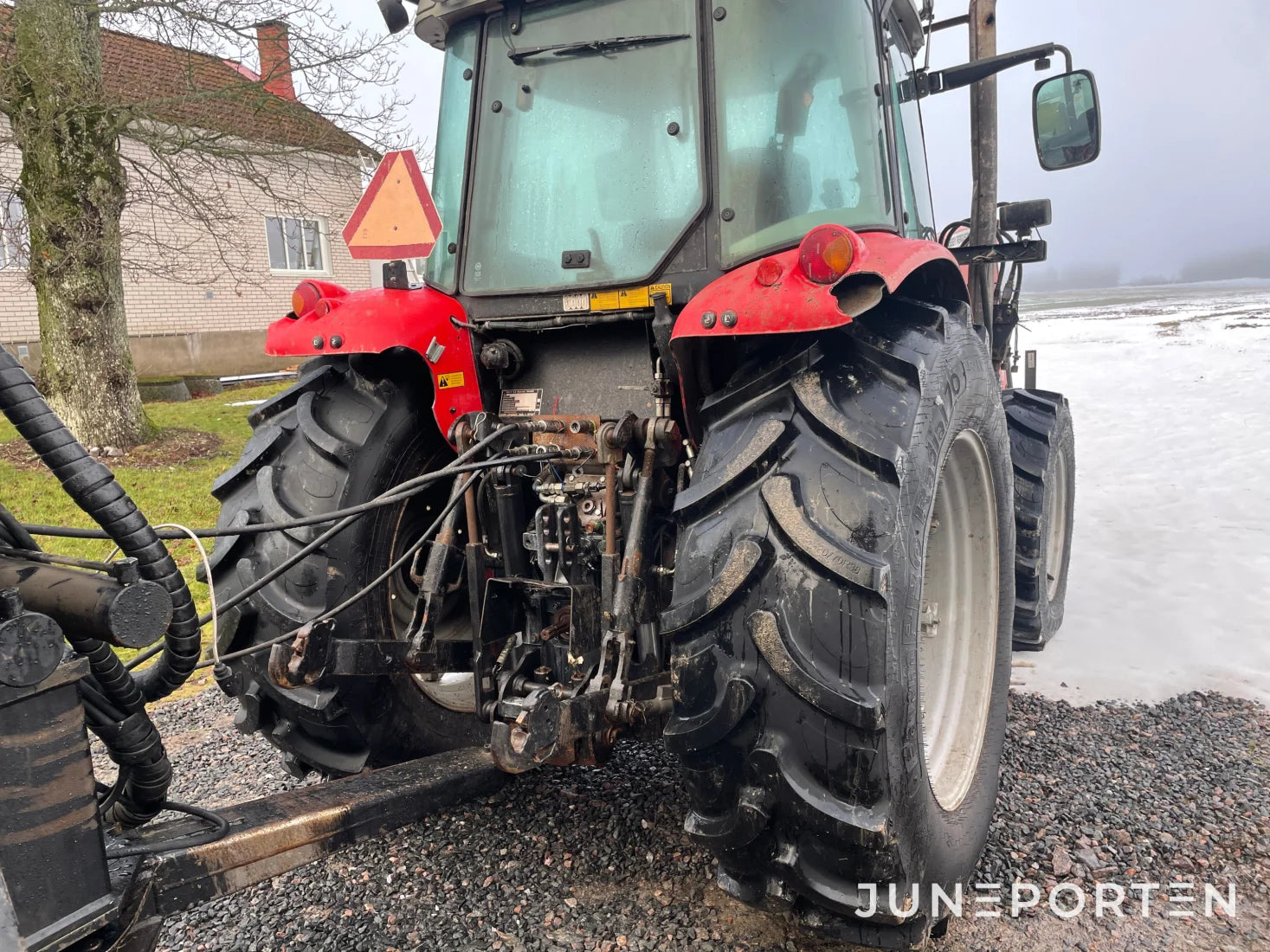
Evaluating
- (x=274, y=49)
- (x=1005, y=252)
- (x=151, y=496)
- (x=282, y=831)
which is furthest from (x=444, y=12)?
(x=274, y=49)

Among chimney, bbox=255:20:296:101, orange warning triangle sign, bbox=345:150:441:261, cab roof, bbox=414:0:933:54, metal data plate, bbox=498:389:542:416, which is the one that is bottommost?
metal data plate, bbox=498:389:542:416

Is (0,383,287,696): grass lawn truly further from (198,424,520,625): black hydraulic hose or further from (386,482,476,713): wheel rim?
(198,424,520,625): black hydraulic hose

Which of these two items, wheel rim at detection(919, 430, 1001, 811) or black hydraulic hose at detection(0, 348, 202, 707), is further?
wheel rim at detection(919, 430, 1001, 811)

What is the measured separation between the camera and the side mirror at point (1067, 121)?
3348 millimetres

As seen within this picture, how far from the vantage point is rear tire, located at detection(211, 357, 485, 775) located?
2527mm

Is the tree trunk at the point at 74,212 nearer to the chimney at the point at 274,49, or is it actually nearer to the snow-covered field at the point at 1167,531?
the chimney at the point at 274,49

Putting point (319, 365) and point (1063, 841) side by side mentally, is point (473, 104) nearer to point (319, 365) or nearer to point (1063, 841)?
point (319, 365)

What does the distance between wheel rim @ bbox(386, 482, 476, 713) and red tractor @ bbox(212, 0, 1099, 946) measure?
1 centimetres

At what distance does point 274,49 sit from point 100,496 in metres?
10.4

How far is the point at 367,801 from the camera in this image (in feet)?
7.06

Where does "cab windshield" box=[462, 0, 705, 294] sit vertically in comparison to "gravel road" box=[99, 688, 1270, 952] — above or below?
above

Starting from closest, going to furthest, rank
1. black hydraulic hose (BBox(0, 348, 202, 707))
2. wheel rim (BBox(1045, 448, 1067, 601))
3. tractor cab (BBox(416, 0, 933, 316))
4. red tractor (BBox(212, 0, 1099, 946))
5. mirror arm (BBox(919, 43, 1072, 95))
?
1. black hydraulic hose (BBox(0, 348, 202, 707))
2. red tractor (BBox(212, 0, 1099, 946))
3. tractor cab (BBox(416, 0, 933, 316))
4. mirror arm (BBox(919, 43, 1072, 95))
5. wheel rim (BBox(1045, 448, 1067, 601))

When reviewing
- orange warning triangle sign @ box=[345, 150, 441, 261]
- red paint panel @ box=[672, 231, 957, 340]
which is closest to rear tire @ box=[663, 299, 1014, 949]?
red paint panel @ box=[672, 231, 957, 340]

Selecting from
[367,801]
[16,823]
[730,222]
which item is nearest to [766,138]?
[730,222]
